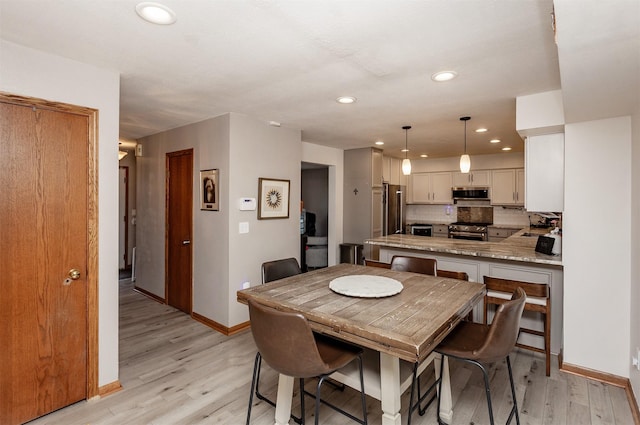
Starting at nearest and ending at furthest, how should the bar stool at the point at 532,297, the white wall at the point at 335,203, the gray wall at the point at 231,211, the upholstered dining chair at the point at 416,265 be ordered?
the bar stool at the point at 532,297, the upholstered dining chair at the point at 416,265, the gray wall at the point at 231,211, the white wall at the point at 335,203

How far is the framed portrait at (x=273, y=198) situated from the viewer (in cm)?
391

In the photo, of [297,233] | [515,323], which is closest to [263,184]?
[297,233]

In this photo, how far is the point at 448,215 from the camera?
7.46 metres

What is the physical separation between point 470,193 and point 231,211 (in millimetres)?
5185

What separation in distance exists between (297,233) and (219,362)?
192 cm

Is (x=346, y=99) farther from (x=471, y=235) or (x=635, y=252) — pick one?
(x=471, y=235)

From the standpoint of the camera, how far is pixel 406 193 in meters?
7.61

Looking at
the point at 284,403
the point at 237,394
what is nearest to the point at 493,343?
the point at 284,403

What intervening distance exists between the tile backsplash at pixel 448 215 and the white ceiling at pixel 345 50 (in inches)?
158

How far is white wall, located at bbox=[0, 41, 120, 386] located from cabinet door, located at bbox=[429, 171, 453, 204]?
6.34 meters

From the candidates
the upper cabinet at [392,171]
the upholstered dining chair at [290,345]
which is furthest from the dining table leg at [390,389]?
the upper cabinet at [392,171]

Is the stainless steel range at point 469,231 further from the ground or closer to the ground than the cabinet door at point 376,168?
closer to the ground

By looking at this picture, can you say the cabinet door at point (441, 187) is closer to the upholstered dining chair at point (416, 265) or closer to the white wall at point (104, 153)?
the upholstered dining chair at point (416, 265)

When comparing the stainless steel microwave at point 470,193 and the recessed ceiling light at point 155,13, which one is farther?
the stainless steel microwave at point 470,193
